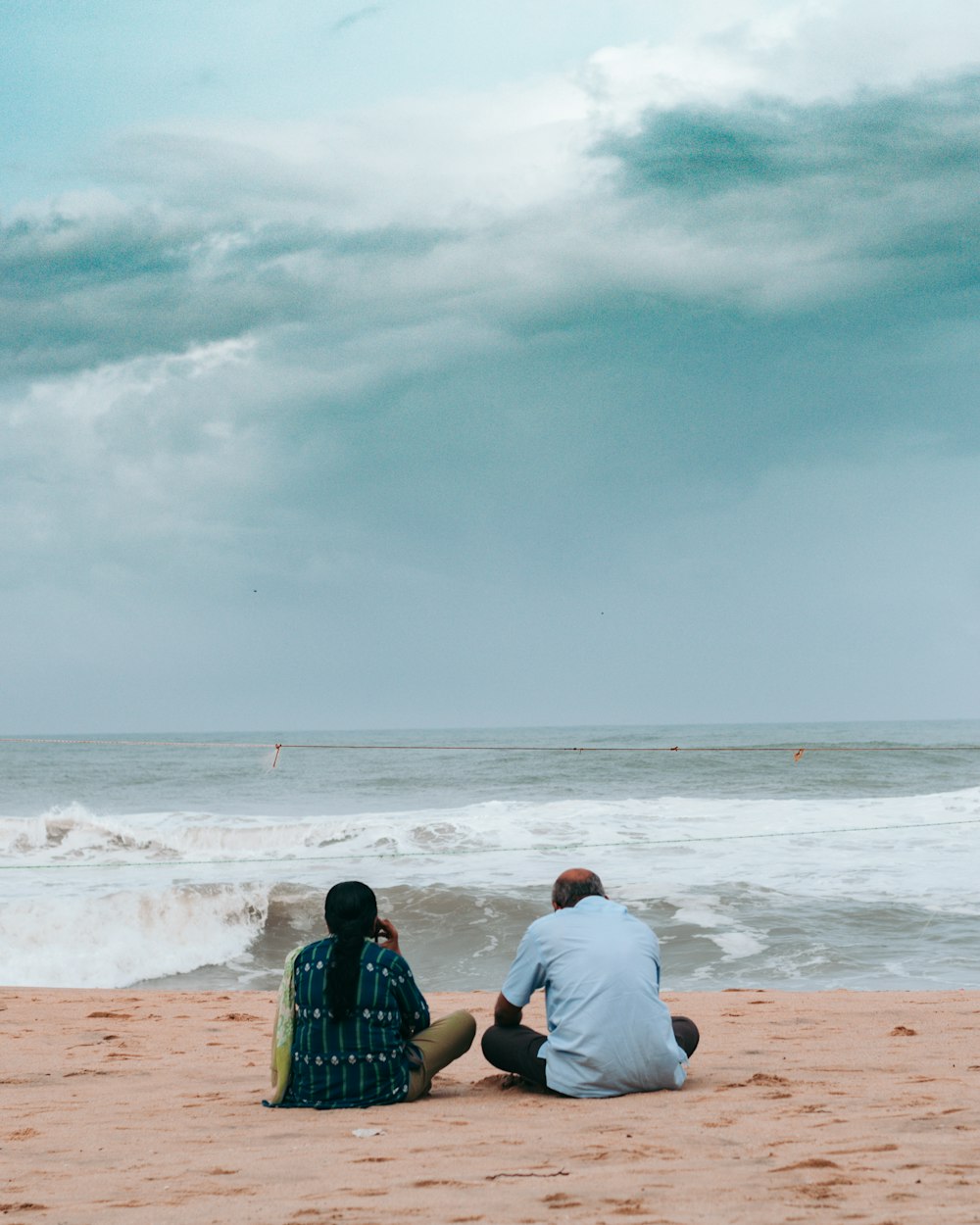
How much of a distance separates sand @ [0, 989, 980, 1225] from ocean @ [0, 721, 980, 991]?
347 cm

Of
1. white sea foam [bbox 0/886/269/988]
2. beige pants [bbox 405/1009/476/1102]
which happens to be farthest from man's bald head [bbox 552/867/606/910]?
white sea foam [bbox 0/886/269/988]

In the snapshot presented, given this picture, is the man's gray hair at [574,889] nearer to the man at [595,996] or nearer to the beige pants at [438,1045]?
the man at [595,996]

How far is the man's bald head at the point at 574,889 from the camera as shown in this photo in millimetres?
4207

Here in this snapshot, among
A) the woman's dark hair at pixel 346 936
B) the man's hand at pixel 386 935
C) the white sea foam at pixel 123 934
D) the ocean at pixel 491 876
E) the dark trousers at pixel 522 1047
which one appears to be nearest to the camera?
the woman's dark hair at pixel 346 936

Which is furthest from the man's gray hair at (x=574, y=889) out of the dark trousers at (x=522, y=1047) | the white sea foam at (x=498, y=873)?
the white sea foam at (x=498, y=873)

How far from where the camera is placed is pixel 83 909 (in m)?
11.2

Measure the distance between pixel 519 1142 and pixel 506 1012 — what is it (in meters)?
0.82

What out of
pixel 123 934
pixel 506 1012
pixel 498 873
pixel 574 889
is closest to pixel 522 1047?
pixel 506 1012

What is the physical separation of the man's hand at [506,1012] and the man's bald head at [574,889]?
42 centimetres

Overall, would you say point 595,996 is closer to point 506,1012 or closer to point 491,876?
point 506,1012

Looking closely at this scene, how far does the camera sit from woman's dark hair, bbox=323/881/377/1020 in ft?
12.8

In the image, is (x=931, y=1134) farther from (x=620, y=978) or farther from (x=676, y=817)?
(x=676, y=817)

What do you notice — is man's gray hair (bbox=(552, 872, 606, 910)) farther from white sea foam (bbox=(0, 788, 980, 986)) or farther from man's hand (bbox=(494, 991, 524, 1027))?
white sea foam (bbox=(0, 788, 980, 986))

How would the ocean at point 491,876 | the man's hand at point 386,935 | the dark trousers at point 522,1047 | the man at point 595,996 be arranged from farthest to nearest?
the ocean at point 491,876 < the dark trousers at point 522,1047 < the man's hand at point 386,935 < the man at point 595,996
